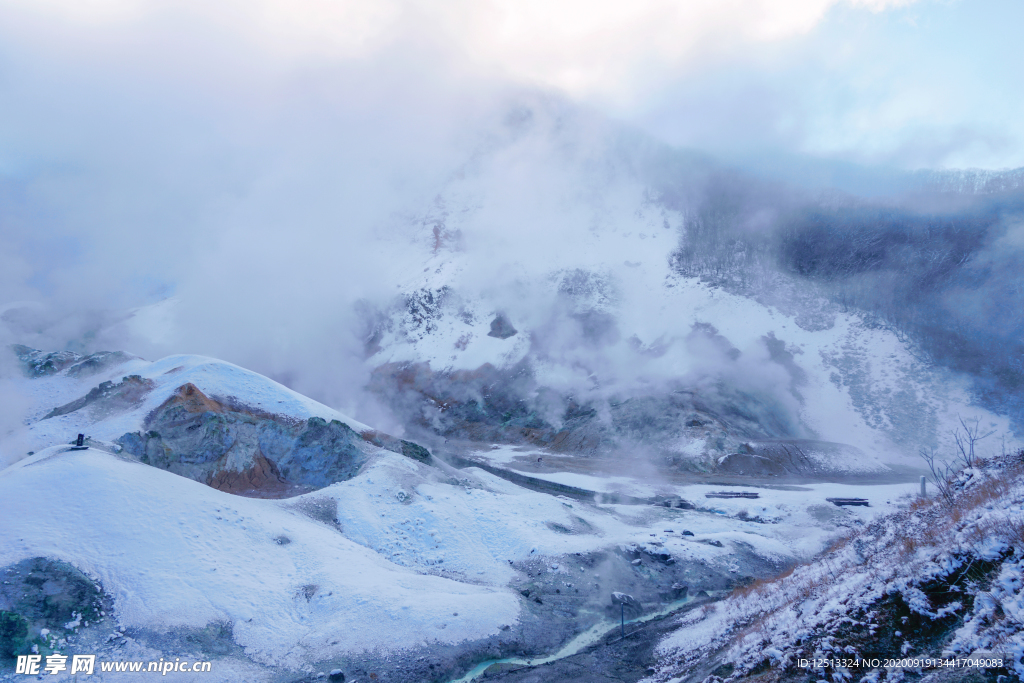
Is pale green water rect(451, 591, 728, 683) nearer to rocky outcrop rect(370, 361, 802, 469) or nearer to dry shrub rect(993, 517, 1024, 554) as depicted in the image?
dry shrub rect(993, 517, 1024, 554)

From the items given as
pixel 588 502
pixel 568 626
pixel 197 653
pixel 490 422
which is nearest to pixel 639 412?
pixel 490 422

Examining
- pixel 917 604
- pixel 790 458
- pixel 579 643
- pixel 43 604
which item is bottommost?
pixel 579 643

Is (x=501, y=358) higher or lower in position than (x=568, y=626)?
higher

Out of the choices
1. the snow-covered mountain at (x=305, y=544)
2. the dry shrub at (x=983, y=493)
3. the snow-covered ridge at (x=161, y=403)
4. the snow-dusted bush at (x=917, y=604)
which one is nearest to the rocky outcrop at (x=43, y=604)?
the snow-covered mountain at (x=305, y=544)

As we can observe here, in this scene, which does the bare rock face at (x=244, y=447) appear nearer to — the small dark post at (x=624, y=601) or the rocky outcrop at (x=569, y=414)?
the small dark post at (x=624, y=601)

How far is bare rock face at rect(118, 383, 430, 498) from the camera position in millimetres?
24906

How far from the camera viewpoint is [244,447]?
2669 cm

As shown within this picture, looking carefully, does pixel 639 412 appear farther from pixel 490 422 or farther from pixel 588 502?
A: pixel 588 502

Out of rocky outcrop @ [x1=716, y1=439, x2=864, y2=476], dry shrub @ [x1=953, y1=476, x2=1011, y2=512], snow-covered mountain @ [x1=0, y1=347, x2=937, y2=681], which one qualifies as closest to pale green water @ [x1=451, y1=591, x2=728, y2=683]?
snow-covered mountain @ [x1=0, y1=347, x2=937, y2=681]

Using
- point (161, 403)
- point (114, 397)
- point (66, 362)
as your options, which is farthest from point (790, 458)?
point (66, 362)

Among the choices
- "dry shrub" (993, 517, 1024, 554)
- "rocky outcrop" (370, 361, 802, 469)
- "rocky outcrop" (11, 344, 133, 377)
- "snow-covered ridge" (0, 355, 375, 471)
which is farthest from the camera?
"rocky outcrop" (370, 361, 802, 469)

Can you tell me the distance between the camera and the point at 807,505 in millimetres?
34969

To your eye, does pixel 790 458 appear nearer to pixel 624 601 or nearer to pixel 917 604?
pixel 624 601

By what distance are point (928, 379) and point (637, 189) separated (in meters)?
55.8
